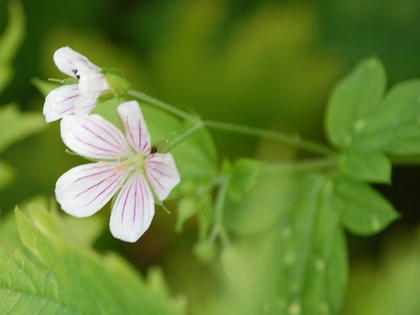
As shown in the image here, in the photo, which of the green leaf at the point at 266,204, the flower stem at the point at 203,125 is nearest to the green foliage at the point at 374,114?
the flower stem at the point at 203,125

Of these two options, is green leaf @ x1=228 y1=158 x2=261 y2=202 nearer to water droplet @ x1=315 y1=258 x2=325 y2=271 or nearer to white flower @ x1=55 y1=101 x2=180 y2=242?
white flower @ x1=55 y1=101 x2=180 y2=242

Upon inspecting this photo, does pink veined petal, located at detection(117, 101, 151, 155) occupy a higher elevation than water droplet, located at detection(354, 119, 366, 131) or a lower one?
higher

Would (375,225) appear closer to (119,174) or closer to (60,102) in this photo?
(119,174)

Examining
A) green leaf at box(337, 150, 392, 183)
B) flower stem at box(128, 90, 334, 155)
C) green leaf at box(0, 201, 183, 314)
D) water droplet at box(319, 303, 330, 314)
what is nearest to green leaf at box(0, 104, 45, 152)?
green leaf at box(0, 201, 183, 314)

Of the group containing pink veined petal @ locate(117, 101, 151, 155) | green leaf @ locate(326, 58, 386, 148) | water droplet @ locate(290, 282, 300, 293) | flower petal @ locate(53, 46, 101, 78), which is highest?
flower petal @ locate(53, 46, 101, 78)

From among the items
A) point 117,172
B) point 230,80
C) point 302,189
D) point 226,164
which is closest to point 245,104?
point 230,80

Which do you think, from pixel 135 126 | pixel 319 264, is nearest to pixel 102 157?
pixel 135 126
